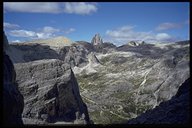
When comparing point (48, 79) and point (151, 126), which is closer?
point (151, 126)

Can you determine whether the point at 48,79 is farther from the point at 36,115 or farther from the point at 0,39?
the point at 0,39

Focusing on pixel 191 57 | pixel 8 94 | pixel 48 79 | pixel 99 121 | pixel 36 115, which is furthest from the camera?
pixel 99 121

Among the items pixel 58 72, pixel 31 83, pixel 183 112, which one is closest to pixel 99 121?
pixel 58 72

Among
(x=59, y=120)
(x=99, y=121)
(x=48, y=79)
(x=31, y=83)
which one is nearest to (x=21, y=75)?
(x=31, y=83)

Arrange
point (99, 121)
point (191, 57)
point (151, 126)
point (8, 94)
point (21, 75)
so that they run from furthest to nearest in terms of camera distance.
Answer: point (99, 121)
point (21, 75)
point (8, 94)
point (191, 57)
point (151, 126)

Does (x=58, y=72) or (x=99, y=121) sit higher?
(x=58, y=72)

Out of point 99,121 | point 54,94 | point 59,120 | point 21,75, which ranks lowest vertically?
point 99,121

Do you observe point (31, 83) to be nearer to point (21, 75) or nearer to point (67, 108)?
point (21, 75)
